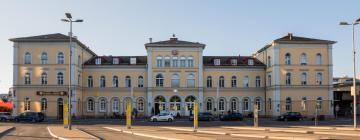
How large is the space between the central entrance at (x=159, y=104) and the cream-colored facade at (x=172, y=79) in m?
0.15

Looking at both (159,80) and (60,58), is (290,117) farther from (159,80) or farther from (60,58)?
(60,58)

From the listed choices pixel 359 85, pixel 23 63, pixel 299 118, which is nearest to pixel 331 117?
pixel 299 118

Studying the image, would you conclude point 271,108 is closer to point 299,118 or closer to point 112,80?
point 299,118

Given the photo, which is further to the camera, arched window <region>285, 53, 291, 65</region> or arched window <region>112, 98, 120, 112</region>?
arched window <region>112, 98, 120, 112</region>

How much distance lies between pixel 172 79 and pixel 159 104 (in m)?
4.36

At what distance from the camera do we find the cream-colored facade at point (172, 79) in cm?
7644

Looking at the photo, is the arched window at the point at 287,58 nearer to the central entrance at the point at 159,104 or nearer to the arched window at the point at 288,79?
the arched window at the point at 288,79

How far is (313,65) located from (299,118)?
1238 cm

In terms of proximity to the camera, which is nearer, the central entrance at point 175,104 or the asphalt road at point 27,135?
the asphalt road at point 27,135

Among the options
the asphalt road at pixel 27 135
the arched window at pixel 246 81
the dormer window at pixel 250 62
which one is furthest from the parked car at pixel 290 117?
the asphalt road at pixel 27 135

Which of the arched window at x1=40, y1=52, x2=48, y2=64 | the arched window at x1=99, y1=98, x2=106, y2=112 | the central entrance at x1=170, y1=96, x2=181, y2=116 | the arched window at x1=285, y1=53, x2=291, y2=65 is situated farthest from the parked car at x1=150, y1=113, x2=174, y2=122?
the arched window at x1=285, y1=53, x2=291, y2=65

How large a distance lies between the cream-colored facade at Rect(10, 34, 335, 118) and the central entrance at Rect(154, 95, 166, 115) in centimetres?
15

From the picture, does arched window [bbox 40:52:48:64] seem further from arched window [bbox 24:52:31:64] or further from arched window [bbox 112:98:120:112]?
arched window [bbox 112:98:120:112]

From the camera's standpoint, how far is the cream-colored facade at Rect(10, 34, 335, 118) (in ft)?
251
